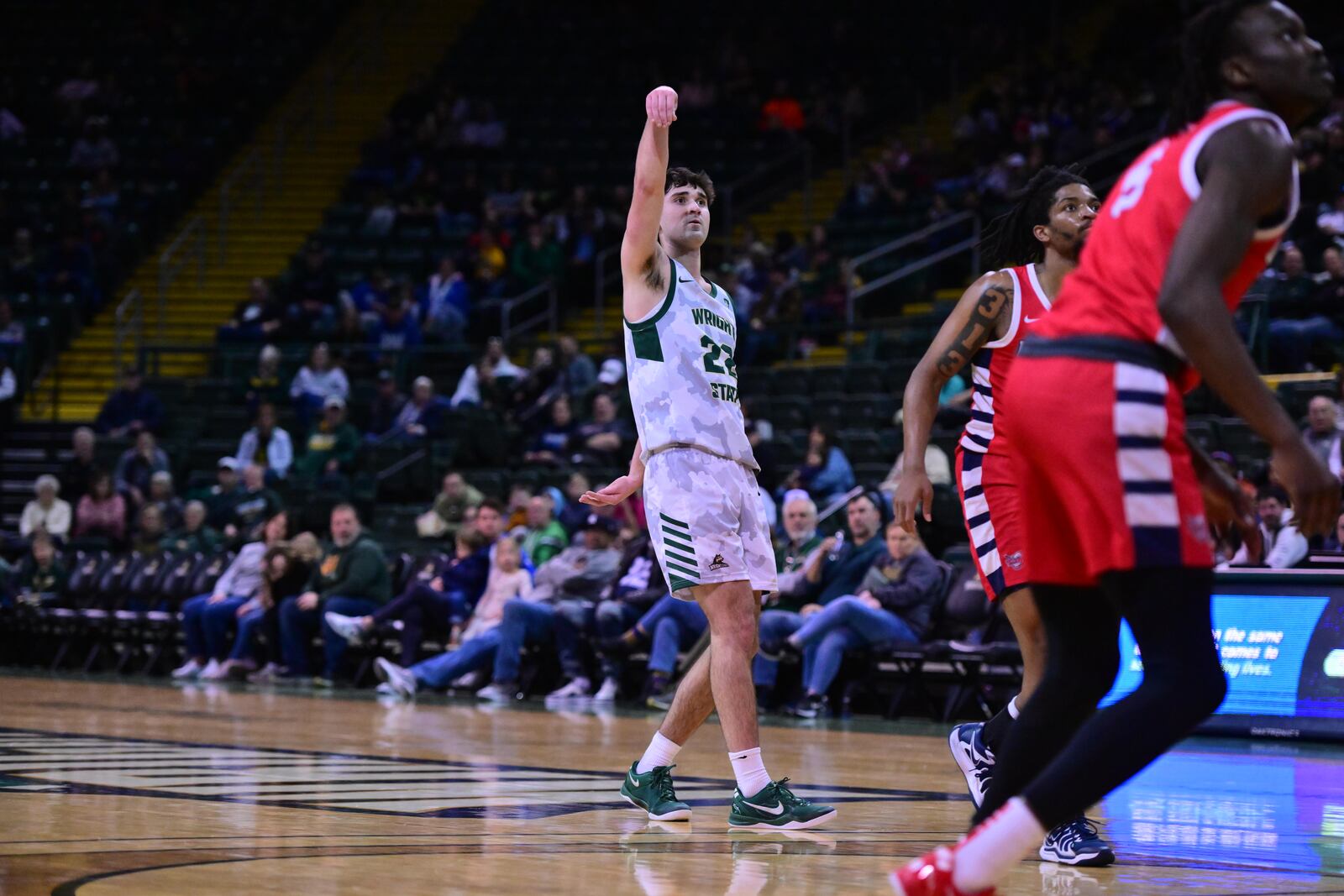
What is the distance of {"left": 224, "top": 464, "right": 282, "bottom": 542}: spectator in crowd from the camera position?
17.6 metres

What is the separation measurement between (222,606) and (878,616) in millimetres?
6858

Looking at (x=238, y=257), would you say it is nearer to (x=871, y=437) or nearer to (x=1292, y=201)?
(x=871, y=437)

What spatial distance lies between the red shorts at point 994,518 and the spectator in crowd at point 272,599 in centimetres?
1089

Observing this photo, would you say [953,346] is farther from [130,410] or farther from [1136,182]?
[130,410]

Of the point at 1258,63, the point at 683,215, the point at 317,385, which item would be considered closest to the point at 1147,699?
the point at 1258,63

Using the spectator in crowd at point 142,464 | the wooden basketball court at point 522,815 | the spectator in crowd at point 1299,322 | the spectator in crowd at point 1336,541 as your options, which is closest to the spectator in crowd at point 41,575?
the spectator in crowd at point 142,464

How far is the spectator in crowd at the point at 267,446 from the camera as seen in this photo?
19453 millimetres

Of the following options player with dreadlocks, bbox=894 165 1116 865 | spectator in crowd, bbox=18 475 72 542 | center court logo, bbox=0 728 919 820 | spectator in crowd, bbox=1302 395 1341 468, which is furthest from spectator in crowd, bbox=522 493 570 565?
player with dreadlocks, bbox=894 165 1116 865

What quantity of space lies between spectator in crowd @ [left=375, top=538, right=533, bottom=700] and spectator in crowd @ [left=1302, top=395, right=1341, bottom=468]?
5.64 meters

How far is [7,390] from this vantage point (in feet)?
73.8

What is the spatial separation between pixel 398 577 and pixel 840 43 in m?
13.8

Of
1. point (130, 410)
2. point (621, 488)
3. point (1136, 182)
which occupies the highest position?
point (130, 410)

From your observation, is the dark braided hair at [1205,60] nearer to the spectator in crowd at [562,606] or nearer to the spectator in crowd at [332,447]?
the spectator in crowd at [562,606]

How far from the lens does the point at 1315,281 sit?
13.9 m
